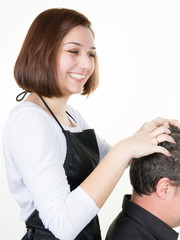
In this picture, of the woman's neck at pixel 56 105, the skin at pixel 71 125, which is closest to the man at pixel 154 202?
the skin at pixel 71 125

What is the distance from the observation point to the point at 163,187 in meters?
1.23

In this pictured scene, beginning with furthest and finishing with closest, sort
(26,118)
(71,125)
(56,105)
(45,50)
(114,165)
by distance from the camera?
(71,125)
(56,105)
(45,50)
(26,118)
(114,165)

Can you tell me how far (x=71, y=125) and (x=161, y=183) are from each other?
1.63 feet

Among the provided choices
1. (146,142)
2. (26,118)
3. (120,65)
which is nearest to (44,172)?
(26,118)

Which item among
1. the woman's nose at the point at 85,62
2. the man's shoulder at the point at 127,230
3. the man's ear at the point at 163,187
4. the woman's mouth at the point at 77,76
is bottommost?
the man's shoulder at the point at 127,230

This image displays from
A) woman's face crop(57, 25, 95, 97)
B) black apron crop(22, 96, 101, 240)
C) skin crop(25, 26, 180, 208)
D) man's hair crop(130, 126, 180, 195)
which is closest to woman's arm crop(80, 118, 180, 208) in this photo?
skin crop(25, 26, 180, 208)

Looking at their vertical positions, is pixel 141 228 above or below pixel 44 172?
below

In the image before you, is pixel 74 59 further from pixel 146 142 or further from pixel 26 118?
pixel 146 142

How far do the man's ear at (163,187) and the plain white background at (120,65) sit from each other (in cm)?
132

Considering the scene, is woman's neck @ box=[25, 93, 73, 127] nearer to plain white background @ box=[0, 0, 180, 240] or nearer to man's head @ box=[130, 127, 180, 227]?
man's head @ box=[130, 127, 180, 227]

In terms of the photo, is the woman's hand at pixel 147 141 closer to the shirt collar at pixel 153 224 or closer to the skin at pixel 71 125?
the skin at pixel 71 125

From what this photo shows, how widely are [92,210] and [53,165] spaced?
0.18m

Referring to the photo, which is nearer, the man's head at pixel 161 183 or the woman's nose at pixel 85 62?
the man's head at pixel 161 183

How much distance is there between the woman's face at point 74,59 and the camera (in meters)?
1.32
